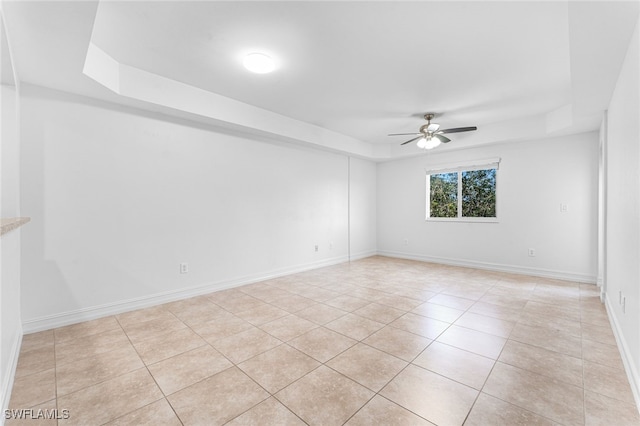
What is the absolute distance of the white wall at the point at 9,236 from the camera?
69.8 inches

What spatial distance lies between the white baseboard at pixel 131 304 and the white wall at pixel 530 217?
333 centimetres

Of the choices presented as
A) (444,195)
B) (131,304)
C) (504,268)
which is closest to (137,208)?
(131,304)

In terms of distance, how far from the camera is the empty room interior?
174cm

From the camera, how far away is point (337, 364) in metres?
2.05

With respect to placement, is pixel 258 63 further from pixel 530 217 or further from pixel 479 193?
pixel 530 217

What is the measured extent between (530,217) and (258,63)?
481 centimetres

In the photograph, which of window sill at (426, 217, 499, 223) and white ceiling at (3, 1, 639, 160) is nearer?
white ceiling at (3, 1, 639, 160)

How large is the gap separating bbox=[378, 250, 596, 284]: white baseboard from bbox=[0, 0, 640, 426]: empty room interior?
0.15ft

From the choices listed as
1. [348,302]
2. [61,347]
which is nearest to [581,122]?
[348,302]

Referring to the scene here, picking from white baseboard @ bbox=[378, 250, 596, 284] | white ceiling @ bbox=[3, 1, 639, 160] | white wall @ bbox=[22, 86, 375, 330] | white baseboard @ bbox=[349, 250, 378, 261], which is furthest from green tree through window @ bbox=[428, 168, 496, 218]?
white wall @ bbox=[22, 86, 375, 330]

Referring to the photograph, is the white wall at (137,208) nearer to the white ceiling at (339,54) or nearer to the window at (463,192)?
the white ceiling at (339,54)

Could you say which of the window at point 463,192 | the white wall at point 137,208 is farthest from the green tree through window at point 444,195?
the white wall at point 137,208

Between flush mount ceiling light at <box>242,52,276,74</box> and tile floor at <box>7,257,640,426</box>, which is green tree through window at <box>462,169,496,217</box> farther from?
flush mount ceiling light at <box>242,52,276,74</box>

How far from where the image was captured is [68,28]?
1853mm
